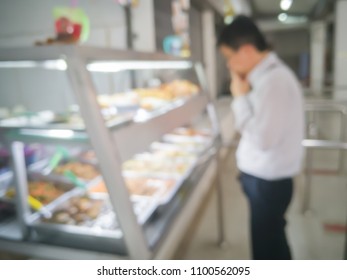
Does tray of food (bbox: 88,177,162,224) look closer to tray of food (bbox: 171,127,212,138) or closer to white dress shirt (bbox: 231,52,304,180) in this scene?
white dress shirt (bbox: 231,52,304,180)

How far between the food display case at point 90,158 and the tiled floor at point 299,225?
50cm

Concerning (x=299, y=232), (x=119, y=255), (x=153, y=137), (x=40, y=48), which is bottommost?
(x=299, y=232)

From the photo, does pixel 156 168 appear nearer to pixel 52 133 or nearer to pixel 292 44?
pixel 52 133

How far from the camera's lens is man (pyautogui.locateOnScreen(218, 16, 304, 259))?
4.59 ft

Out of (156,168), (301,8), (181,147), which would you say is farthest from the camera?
(301,8)

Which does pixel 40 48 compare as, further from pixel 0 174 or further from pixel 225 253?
pixel 225 253

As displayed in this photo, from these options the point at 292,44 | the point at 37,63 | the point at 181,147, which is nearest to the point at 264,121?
the point at 37,63

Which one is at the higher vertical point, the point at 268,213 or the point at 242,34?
the point at 242,34

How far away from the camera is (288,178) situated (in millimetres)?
1553

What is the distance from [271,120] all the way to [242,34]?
1.39 ft

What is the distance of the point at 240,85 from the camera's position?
154 cm

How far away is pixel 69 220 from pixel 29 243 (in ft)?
0.60

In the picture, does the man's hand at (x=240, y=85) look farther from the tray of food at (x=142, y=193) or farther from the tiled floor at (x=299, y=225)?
the tiled floor at (x=299, y=225)

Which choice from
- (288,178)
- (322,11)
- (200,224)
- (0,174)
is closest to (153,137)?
(288,178)
